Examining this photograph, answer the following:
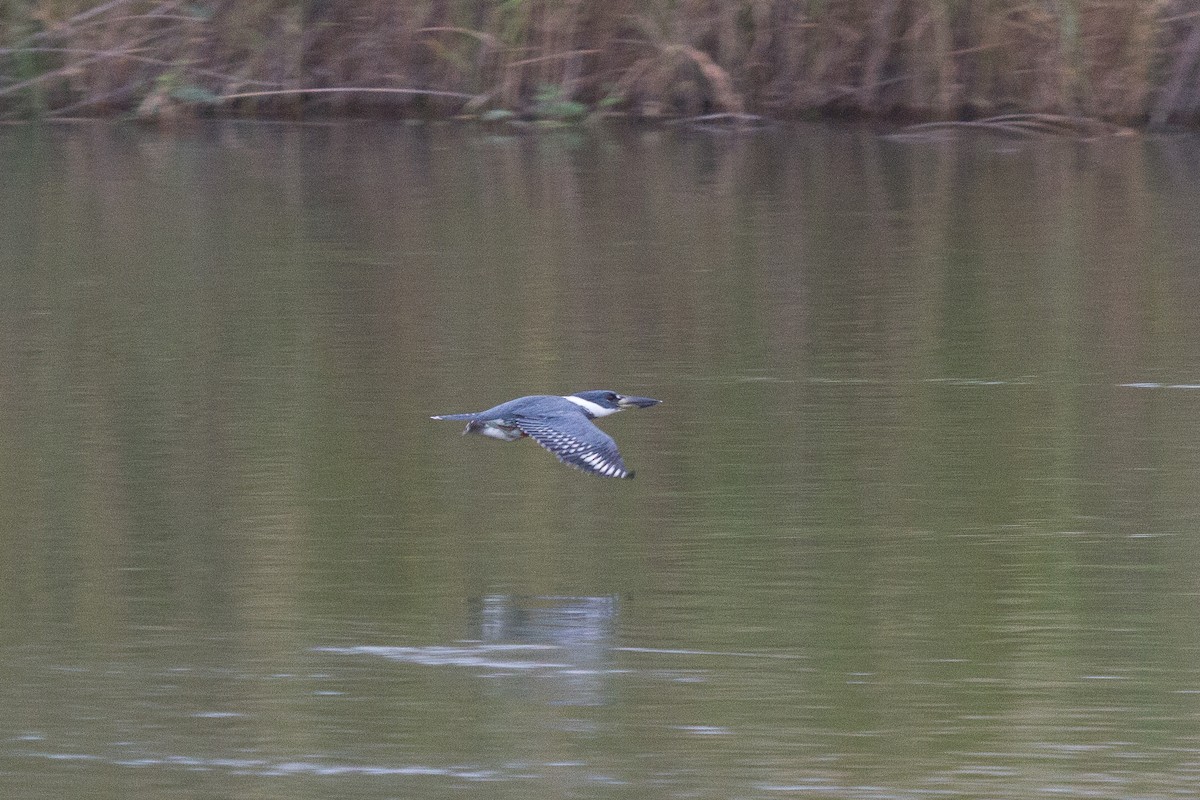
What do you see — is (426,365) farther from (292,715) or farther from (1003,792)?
(1003,792)

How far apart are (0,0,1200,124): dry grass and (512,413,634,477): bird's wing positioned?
28.0ft

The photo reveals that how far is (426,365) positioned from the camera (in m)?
7.86

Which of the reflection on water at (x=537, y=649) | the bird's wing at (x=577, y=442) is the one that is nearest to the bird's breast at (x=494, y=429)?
the bird's wing at (x=577, y=442)

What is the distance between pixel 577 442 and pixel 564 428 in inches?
4.4

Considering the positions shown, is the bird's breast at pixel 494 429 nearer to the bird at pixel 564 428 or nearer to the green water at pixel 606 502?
the bird at pixel 564 428

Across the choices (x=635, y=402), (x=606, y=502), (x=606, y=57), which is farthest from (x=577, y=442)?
(x=606, y=57)

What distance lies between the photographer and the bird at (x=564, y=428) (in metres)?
5.41

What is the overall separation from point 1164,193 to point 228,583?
736cm

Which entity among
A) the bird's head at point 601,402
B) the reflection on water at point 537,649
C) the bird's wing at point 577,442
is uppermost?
the bird's head at point 601,402

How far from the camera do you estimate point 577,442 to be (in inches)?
216

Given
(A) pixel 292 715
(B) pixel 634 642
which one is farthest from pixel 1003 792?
(A) pixel 292 715

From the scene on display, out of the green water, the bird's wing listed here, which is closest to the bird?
the bird's wing

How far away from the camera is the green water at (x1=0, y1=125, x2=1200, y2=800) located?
14.7 feet

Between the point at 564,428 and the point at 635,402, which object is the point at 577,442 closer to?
the point at 564,428
